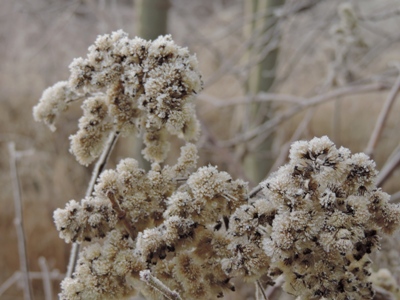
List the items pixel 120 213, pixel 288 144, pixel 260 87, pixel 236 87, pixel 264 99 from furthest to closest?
pixel 236 87 → pixel 260 87 → pixel 264 99 → pixel 288 144 → pixel 120 213

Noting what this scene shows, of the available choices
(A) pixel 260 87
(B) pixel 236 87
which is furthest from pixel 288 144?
(B) pixel 236 87

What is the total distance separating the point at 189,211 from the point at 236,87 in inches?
190

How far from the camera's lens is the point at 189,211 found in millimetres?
558

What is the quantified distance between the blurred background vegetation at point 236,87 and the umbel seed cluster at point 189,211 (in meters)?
0.48

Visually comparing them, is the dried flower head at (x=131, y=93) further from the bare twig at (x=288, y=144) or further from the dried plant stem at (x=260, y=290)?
the bare twig at (x=288, y=144)

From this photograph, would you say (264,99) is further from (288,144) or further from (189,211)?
(189,211)

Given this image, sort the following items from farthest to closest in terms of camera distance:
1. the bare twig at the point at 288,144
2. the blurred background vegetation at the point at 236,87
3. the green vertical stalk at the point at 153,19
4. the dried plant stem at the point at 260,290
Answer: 1. the green vertical stalk at the point at 153,19
2. the blurred background vegetation at the point at 236,87
3. the bare twig at the point at 288,144
4. the dried plant stem at the point at 260,290

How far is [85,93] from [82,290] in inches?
9.4

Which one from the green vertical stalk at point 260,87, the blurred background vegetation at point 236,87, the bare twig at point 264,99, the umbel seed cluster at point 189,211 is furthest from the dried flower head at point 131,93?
the green vertical stalk at point 260,87

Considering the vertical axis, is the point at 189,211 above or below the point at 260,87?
below

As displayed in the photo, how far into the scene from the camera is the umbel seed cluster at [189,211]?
0.52m

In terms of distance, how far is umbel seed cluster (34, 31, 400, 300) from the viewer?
0.52 metres

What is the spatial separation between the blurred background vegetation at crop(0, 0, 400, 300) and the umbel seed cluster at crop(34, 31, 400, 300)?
48 centimetres

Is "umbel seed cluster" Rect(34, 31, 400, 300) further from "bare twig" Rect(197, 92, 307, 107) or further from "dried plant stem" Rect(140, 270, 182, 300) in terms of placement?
"bare twig" Rect(197, 92, 307, 107)
